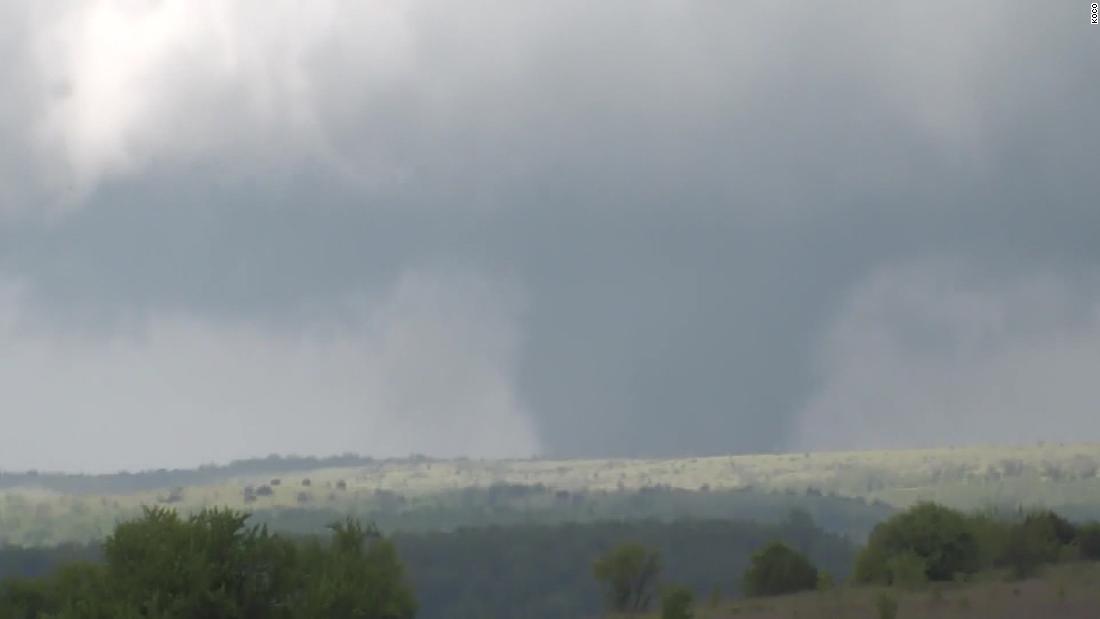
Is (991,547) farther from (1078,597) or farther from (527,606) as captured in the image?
(527,606)

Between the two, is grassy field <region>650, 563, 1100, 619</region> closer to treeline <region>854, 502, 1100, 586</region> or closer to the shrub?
the shrub

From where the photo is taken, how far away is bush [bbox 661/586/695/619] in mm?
64938

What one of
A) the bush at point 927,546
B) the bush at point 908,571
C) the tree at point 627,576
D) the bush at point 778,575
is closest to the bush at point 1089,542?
the bush at point 927,546

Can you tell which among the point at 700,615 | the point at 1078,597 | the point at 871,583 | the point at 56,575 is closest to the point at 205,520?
the point at 56,575

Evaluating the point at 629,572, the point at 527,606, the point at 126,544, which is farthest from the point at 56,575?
the point at 527,606

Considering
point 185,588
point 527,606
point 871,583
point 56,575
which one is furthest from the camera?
point 527,606

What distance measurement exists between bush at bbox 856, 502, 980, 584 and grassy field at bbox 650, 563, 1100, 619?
94.3 inches

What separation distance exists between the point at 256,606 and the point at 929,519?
5591 centimetres

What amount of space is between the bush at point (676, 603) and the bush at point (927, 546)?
27.5 meters

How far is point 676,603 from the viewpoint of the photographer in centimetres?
6612

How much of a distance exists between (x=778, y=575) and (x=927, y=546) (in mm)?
11886

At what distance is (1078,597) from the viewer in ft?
244

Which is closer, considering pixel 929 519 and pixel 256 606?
pixel 256 606

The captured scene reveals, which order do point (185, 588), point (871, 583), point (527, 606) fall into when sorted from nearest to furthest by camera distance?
point (185, 588) < point (871, 583) < point (527, 606)
